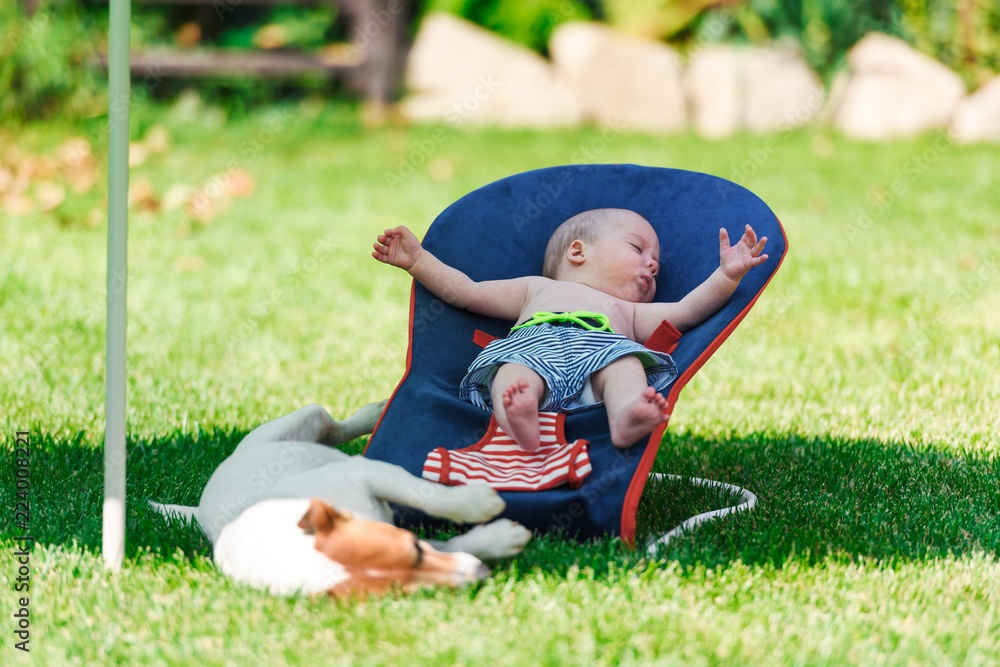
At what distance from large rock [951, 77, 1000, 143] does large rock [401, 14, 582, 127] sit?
11.7 ft

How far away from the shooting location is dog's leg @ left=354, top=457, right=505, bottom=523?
2068 millimetres

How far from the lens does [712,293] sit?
271cm

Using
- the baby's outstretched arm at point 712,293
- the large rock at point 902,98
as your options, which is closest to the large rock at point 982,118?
the large rock at point 902,98

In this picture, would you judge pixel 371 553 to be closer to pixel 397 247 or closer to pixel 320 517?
pixel 320 517

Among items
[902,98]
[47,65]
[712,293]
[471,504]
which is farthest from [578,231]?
[902,98]

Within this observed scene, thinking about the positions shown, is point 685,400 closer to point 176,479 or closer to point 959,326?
point 959,326

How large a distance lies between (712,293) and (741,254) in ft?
0.52

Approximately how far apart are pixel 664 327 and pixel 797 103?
7388 millimetres

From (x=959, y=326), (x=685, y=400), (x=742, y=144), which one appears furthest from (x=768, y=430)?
(x=742, y=144)

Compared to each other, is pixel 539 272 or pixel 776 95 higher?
pixel 776 95

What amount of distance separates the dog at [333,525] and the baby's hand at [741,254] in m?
0.98

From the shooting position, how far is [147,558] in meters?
2.26

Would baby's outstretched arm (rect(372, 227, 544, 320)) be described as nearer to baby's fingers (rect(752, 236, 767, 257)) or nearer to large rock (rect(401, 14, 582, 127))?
baby's fingers (rect(752, 236, 767, 257))

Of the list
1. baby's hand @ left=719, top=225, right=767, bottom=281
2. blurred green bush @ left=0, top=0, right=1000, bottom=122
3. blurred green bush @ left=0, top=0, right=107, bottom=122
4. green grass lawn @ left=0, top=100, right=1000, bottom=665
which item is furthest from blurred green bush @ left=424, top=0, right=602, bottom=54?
baby's hand @ left=719, top=225, right=767, bottom=281
